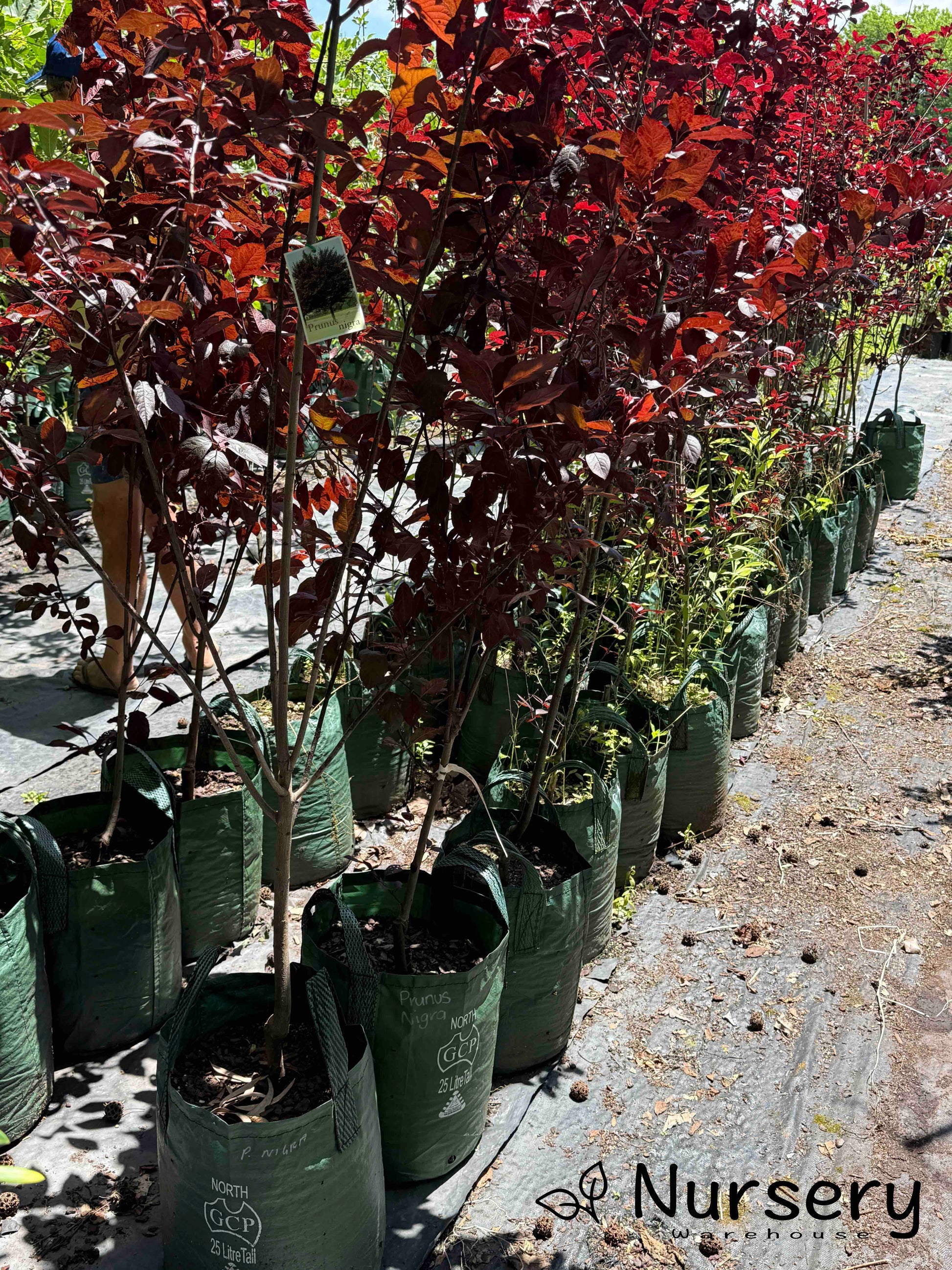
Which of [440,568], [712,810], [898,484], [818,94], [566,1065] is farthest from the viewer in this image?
[898,484]

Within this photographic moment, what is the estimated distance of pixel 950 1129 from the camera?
2062mm

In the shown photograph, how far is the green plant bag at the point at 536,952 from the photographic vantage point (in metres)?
1.95

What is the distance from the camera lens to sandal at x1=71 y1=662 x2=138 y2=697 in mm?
3365

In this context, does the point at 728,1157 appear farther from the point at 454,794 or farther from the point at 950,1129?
the point at 454,794

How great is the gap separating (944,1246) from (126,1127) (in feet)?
4.83

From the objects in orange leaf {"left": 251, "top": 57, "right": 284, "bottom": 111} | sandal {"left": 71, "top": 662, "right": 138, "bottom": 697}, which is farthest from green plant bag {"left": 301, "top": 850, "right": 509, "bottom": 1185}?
sandal {"left": 71, "top": 662, "right": 138, "bottom": 697}

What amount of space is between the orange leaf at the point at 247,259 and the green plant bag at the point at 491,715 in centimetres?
155

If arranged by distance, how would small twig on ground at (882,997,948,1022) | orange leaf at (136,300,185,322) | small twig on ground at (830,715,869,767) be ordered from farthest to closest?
small twig on ground at (830,715,869,767) < small twig on ground at (882,997,948,1022) < orange leaf at (136,300,185,322)

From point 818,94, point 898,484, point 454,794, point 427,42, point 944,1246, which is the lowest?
point 944,1246

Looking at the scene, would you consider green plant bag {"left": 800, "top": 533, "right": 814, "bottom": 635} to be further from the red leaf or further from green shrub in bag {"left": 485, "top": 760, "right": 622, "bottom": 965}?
the red leaf

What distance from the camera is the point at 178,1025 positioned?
1.52 m

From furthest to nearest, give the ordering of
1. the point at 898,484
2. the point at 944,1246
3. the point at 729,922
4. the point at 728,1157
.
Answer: the point at 898,484, the point at 729,922, the point at 728,1157, the point at 944,1246

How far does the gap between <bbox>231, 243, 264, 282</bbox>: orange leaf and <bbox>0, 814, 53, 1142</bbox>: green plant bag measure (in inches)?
40.5

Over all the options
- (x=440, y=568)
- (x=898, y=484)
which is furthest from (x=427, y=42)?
(x=898, y=484)
